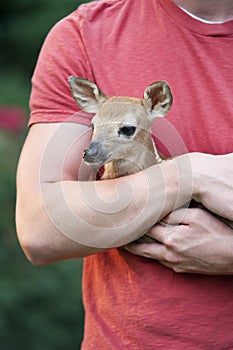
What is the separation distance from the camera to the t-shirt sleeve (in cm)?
226

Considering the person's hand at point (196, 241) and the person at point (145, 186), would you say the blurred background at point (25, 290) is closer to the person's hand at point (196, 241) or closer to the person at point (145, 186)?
the person at point (145, 186)

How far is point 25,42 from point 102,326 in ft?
14.3

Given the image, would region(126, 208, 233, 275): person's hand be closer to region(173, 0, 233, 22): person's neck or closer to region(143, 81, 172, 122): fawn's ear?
region(143, 81, 172, 122): fawn's ear

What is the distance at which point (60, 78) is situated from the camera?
2268mm

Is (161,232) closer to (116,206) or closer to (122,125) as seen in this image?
(116,206)

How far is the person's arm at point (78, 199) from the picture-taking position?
6.95ft

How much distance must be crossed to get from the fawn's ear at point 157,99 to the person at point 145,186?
0.06 meters

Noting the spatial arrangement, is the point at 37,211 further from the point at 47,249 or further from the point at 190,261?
the point at 190,261

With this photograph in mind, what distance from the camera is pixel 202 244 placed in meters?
2.11

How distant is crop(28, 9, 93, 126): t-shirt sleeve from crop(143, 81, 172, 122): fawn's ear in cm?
16

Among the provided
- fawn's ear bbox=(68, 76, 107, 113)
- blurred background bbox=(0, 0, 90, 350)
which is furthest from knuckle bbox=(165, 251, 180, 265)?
blurred background bbox=(0, 0, 90, 350)

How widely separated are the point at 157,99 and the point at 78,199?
0.90 feet

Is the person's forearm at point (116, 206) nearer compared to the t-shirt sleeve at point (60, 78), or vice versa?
the person's forearm at point (116, 206)

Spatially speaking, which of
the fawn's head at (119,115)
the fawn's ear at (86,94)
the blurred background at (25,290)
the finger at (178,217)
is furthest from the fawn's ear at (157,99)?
the blurred background at (25,290)
